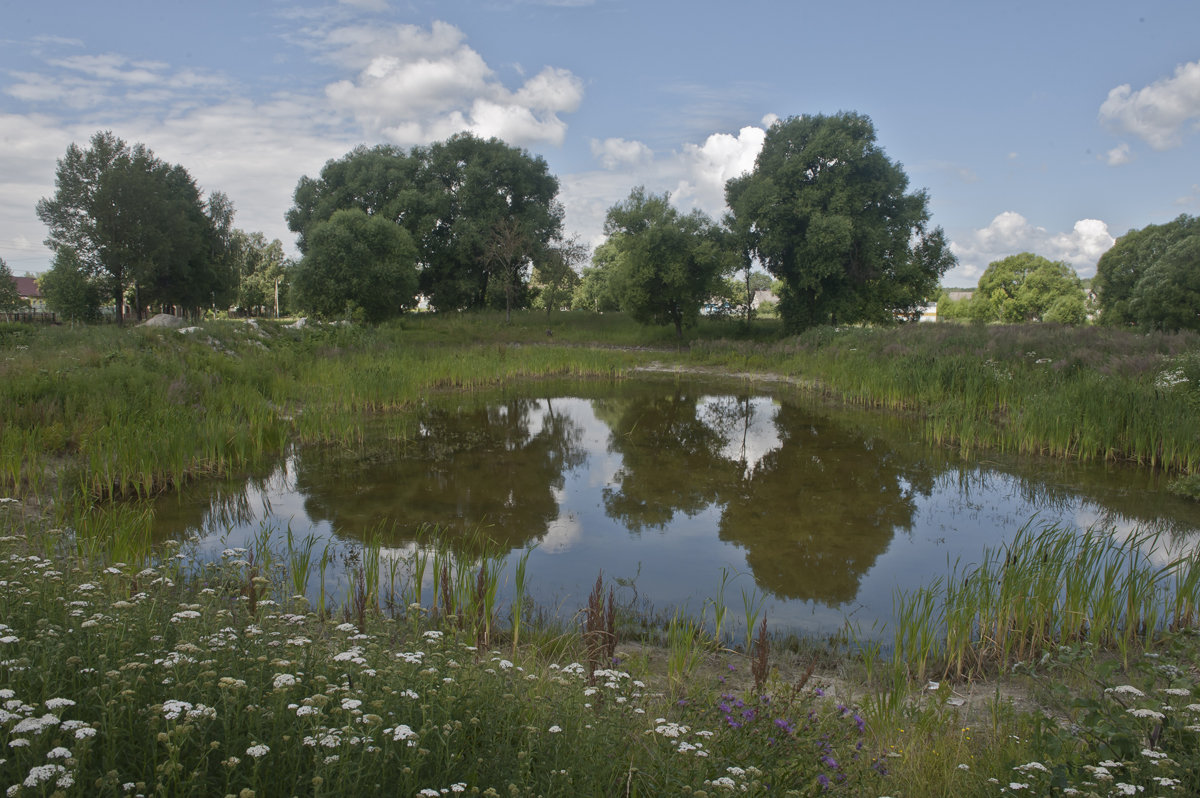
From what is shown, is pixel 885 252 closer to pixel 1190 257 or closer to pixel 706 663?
pixel 1190 257

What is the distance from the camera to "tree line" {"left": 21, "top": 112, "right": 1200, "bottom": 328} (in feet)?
96.9

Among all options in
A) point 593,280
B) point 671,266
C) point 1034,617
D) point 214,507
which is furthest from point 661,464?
point 593,280

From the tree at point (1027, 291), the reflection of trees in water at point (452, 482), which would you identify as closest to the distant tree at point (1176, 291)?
the tree at point (1027, 291)

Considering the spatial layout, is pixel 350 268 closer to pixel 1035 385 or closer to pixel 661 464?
pixel 661 464

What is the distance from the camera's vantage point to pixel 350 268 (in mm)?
28875

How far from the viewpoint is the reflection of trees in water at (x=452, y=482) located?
771cm

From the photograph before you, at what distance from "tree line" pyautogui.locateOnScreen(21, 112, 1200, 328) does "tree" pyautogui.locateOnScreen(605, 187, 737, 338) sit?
90 millimetres

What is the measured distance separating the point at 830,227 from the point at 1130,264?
24.3 meters

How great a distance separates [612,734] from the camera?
2695mm

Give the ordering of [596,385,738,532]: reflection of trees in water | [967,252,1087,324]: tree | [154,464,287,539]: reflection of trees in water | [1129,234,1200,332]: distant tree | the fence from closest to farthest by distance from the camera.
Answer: [154,464,287,539]: reflection of trees in water
[596,385,738,532]: reflection of trees in water
[1129,234,1200,332]: distant tree
the fence
[967,252,1087,324]: tree

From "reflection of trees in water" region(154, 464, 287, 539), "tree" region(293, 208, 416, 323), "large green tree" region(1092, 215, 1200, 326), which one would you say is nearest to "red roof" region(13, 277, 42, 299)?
"tree" region(293, 208, 416, 323)

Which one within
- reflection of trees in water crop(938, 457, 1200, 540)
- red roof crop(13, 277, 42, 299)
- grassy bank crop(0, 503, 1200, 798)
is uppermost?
red roof crop(13, 277, 42, 299)

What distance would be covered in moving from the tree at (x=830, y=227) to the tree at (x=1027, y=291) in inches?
1202

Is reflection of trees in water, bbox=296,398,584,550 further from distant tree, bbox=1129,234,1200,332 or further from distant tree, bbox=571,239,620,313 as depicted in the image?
distant tree, bbox=571,239,620,313
